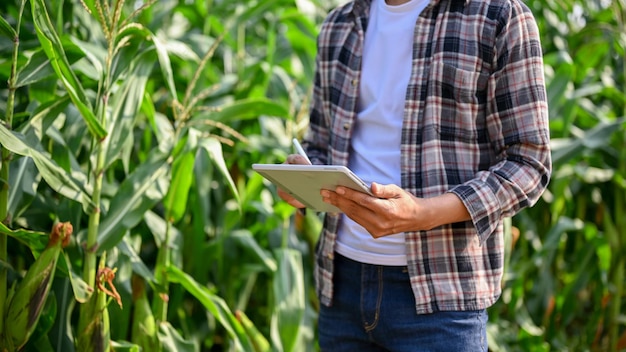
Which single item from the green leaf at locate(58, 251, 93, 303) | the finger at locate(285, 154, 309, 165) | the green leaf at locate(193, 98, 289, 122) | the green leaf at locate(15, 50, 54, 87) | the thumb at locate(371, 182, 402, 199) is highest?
the green leaf at locate(15, 50, 54, 87)

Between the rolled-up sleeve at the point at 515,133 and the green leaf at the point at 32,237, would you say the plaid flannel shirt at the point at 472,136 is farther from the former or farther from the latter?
the green leaf at the point at 32,237

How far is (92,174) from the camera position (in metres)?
1.60

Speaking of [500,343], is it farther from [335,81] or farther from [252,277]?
[335,81]

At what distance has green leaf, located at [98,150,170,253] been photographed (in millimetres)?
1573

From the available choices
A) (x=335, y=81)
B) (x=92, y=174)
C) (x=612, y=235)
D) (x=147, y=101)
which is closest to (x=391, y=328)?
(x=335, y=81)

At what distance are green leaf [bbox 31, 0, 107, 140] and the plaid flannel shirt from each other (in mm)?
615

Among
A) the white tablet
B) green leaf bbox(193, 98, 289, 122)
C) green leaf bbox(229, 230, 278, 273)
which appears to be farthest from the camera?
green leaf bbox(229, 230, 278, 273)

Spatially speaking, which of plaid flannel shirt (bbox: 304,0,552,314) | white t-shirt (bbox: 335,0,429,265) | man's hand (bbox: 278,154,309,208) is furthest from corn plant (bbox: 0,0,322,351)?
plaid flannel shirt (bbox: 304,0,552,314)

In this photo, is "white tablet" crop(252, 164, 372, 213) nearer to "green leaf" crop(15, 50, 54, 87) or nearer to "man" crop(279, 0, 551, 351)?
"man" crop(279, 0, 551, 351)

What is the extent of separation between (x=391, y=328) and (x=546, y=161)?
1.25ft

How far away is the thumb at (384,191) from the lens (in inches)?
44.0

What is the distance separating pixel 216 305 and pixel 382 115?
68 cm

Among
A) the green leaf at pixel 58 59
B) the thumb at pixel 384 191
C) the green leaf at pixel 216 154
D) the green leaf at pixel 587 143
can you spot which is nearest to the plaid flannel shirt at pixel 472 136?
the thumb at pixel 384 191

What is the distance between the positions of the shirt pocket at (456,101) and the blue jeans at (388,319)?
252mm
